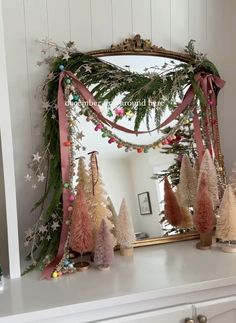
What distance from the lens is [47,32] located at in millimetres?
1287

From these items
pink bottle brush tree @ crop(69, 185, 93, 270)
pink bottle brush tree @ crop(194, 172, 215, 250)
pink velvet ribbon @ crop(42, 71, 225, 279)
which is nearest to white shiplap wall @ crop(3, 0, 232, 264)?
pink velvet ribbon @ crop(42, 71, 225, 279)

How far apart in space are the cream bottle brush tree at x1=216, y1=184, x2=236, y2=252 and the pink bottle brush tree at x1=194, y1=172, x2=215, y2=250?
3 centimetres

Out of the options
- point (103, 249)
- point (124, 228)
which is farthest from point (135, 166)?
point (103, 249)

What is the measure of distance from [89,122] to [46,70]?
25 cm

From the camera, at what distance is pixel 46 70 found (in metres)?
1.29

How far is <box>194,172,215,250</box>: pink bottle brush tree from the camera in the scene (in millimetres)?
1305

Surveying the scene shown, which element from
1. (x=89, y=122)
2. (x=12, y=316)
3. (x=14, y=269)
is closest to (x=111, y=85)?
(x=89, y=122)

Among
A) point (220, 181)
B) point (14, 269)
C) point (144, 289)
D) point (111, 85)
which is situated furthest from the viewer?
point (220, 181)

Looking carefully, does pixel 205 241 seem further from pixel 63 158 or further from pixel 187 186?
pixel 63 158

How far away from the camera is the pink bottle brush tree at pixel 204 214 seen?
1.30 meters

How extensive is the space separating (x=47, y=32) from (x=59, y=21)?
67 millimetres

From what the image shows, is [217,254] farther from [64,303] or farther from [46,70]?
[46,70]

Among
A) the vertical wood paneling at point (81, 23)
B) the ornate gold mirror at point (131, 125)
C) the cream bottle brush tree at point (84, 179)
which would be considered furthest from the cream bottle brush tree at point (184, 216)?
the vertical wood paneling at point (81, 23)

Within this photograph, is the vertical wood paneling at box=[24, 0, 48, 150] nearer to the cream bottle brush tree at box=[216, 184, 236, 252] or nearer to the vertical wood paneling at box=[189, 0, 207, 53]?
the vertical wood paneling at box=[189, 0, 207, 53]
